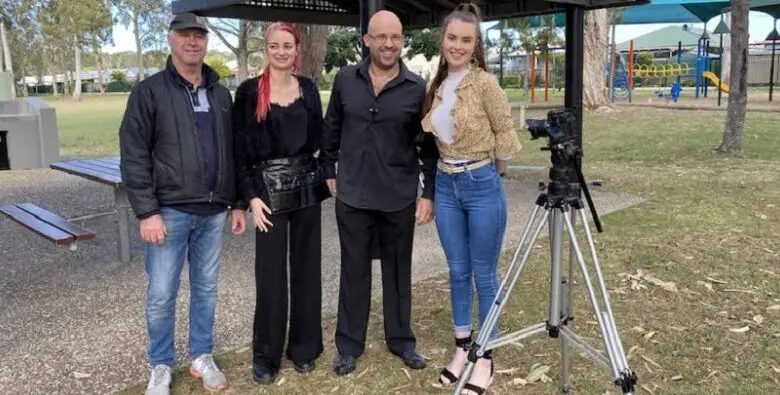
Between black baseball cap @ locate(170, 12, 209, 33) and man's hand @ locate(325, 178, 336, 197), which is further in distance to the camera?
man's hand @ locate(325, 178, 336, 197)

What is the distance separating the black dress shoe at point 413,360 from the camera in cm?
367

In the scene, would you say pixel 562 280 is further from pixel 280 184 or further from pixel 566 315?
pixel 280 184

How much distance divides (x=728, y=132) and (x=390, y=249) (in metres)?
9.08

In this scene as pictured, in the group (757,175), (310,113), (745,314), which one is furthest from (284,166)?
(757,175)

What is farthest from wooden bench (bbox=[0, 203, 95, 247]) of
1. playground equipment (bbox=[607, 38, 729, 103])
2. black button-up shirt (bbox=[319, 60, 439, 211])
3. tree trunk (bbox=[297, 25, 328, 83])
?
playground equipment (bbox=[607, 38, 729, 103])

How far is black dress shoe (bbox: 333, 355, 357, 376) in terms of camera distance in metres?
3.60

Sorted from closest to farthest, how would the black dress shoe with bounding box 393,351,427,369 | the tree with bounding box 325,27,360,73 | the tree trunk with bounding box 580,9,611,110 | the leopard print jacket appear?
the leopard print jacket, the black dress shoe with bounding box 393,351,427,369, the tree trunk with bounding box 580,9,611,110, the tree with bounding box 325,27,360,73

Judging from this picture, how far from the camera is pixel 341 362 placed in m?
3.64

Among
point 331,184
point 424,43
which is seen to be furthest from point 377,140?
point 424,43

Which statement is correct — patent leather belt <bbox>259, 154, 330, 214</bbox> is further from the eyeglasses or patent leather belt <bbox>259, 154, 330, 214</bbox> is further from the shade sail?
the shade sail

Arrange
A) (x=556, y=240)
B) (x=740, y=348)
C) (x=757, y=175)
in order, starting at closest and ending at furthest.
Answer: (x=556, y=240)
(x=740, y=348)
(x=757, y=175)

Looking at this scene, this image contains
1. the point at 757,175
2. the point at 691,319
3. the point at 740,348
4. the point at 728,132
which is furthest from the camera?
the point at 728,132

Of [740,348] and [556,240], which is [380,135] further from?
[740,348]

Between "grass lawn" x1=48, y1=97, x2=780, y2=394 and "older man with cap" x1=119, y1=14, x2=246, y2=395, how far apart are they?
50cm
